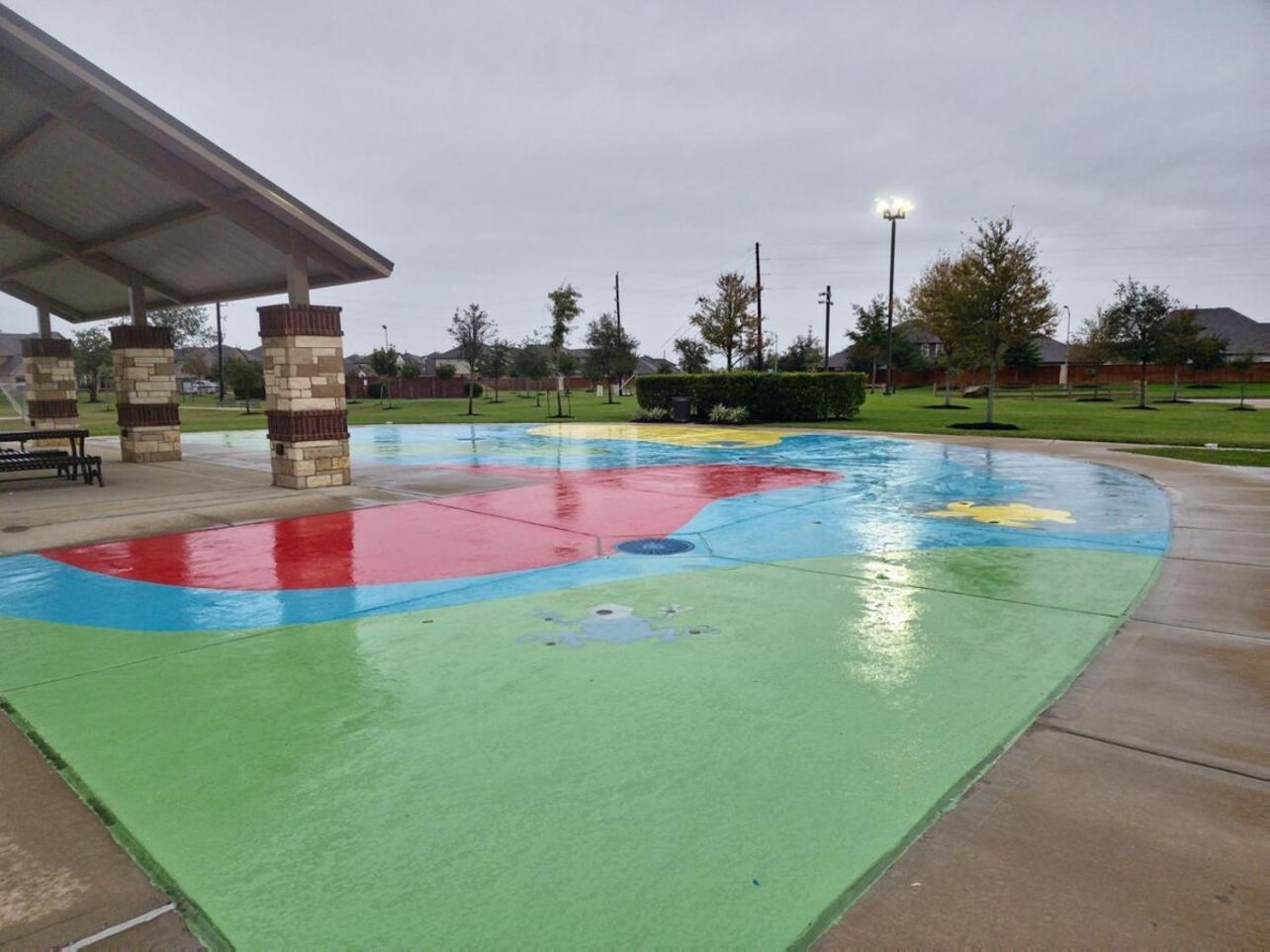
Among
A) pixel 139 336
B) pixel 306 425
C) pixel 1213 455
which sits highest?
pixel 139 336

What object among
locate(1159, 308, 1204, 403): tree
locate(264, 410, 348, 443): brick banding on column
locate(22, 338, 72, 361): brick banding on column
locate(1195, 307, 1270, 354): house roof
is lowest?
locate(264, 410, 348, 443): brick banding on column

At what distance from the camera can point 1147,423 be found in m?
24.9

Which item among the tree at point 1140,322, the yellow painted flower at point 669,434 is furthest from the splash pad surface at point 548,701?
the tree at point 1140,322

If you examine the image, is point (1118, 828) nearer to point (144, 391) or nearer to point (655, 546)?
point (655, 546)

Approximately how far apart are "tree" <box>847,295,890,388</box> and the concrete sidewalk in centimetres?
5360

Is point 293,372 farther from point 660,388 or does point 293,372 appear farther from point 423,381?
point 423,381

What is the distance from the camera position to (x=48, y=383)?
1828cm

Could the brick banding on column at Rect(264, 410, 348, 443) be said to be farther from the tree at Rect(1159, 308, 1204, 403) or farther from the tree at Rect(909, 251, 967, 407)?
the tree at Rect(1159, 308, 1204, 403)

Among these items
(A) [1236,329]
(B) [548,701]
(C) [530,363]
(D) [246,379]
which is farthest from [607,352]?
(A) [1236,329]

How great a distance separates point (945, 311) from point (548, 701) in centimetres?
2553

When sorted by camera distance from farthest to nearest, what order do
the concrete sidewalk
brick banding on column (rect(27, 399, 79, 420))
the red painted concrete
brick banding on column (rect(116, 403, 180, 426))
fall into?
1. brick banding on column (rect(27, 399, 79, 420))
2. brick banding on column (rect(116, 403, 180, 426))
3. the red painted concrete
4. the concrete sidewalk

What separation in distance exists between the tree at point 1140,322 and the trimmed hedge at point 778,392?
1604 cm

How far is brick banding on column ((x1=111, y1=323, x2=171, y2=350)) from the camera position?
628 inches

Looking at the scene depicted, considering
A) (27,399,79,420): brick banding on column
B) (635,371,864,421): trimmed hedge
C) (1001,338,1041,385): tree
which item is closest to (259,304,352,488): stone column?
(27,399,79,420): brick banding on column
